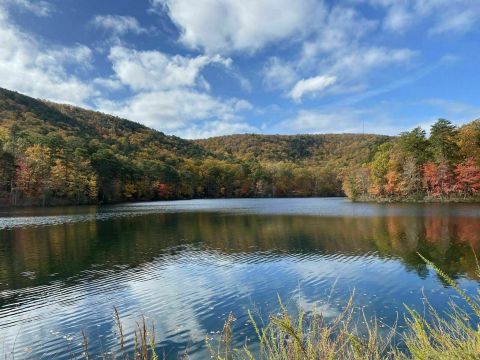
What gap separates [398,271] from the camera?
17.2 metres

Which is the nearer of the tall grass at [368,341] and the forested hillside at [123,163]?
the tall grass at [368,341]

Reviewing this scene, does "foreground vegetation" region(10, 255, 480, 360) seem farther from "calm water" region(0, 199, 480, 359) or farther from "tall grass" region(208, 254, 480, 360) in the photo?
"calm water" region(0, 199, 480, 359)

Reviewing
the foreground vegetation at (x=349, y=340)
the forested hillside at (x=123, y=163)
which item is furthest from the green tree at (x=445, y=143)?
the foreground vegetation at (x=349, y=340)

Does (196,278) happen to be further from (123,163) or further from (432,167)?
(123,163)

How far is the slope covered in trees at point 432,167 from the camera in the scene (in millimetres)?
63562

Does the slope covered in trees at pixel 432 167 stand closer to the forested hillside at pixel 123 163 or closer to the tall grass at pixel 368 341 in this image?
the forested hillside at pixel 123 163

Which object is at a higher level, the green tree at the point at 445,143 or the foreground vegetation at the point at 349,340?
the green tree at the point at 445,143

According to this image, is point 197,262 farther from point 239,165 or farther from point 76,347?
point 239,165

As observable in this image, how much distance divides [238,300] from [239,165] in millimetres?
125029

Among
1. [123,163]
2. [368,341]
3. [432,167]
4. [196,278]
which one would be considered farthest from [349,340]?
[123,163]

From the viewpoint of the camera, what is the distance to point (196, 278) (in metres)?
16.8

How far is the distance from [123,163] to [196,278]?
85.8m

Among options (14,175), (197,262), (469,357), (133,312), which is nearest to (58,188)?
(14,175)

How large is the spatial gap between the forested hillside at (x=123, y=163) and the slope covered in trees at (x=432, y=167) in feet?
68.4
